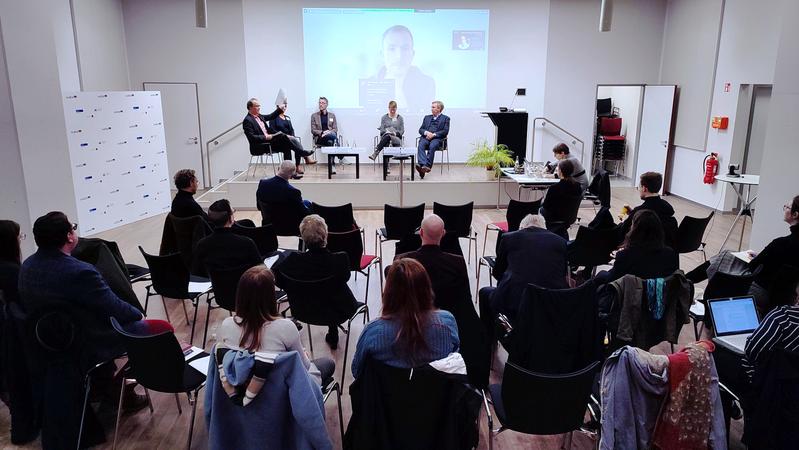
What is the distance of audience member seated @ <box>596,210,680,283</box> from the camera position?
3607 mm

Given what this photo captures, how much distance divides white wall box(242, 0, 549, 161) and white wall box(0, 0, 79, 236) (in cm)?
535

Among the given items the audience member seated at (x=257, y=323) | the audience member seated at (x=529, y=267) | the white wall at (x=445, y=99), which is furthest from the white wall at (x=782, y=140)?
the white wall at (x=445, y=99)

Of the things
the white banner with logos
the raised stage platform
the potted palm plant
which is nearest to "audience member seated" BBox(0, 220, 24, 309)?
the white banner with logos

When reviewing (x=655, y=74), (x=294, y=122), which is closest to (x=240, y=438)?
(x=294, y=122)

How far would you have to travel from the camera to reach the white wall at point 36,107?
5527mm

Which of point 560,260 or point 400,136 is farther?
point 400,136

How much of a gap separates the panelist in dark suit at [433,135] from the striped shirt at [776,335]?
7.67 meters

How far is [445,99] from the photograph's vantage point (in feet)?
37.7

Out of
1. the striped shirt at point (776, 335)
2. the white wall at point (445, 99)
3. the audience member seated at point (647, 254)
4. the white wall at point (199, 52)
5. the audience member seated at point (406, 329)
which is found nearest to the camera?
the audience member seated at point (406, 329)

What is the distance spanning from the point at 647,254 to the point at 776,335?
1027 millimetres

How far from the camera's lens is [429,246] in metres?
3.53

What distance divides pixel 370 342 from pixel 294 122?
9533mm

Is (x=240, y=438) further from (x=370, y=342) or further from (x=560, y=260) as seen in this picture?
(x=560, y=260)

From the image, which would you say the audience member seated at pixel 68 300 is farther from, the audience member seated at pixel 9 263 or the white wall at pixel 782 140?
the white wall at pixel 782 140
